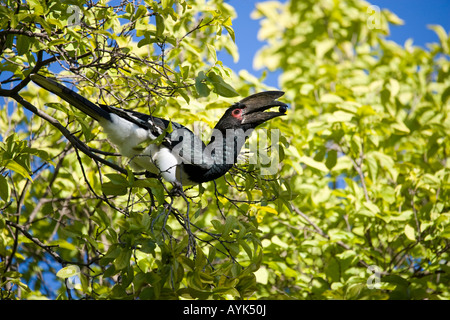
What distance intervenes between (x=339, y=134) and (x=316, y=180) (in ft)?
1.69

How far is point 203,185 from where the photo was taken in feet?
12.3

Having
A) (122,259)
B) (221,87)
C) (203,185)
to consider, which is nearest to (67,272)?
(122,259)

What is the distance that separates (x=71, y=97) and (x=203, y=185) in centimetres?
153

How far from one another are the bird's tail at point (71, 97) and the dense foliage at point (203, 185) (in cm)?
8

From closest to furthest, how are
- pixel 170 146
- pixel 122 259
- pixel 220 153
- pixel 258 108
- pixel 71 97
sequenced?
pixel 122 259, pixel 71 97, pixel 170 146, pixel 220 153, pixel 258 108

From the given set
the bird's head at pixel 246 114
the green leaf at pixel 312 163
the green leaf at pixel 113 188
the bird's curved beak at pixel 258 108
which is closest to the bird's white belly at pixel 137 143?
the bird's head at pixel 246 114

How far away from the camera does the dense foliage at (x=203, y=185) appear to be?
2.09 metres

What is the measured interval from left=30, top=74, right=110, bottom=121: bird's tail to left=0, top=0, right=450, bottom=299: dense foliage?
0.08 metres

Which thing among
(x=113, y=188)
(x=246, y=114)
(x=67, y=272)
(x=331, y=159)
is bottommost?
(x=67, y=272)

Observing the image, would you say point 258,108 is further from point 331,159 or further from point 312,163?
point 331,159

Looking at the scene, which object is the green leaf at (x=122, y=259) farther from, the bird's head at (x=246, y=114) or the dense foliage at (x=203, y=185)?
the bird's head at (x=246, y=114)

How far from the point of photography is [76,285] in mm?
2812
